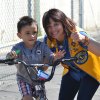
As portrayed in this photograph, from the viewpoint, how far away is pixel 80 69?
3779 millimetres

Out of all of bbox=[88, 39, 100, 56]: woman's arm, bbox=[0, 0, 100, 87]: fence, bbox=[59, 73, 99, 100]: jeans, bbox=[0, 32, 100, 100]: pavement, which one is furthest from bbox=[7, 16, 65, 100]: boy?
bbox=[0, 0, 100, 87]: fence

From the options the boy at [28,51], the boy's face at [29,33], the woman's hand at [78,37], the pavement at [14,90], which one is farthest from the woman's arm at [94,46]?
the pavement at [14,90]

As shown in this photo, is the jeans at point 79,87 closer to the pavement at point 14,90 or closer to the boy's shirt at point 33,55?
the boy's shirt at point 33,55

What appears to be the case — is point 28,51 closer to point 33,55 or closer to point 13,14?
point 33,55

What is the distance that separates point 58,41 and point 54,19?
0.88ft

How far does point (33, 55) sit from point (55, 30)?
1.10 feet

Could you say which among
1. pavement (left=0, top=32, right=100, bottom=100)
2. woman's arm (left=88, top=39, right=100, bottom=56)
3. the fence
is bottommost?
pavement (left=0, top=32, right=100, bottom=100)

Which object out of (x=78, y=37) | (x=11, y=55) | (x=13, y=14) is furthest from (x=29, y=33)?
(x=13, y=14)

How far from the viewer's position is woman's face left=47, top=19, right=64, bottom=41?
3.71 metres

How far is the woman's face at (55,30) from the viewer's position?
12.2 ft

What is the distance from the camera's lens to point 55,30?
3721mm

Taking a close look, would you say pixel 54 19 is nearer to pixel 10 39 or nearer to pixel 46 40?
pixel 46 40

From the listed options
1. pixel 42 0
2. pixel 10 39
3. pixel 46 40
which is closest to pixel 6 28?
pixel 10 39

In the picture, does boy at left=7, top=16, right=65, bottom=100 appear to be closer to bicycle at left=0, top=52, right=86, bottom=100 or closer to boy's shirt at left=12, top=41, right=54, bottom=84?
boy's shirt at left=12, top=41, right=54, bottom=84
